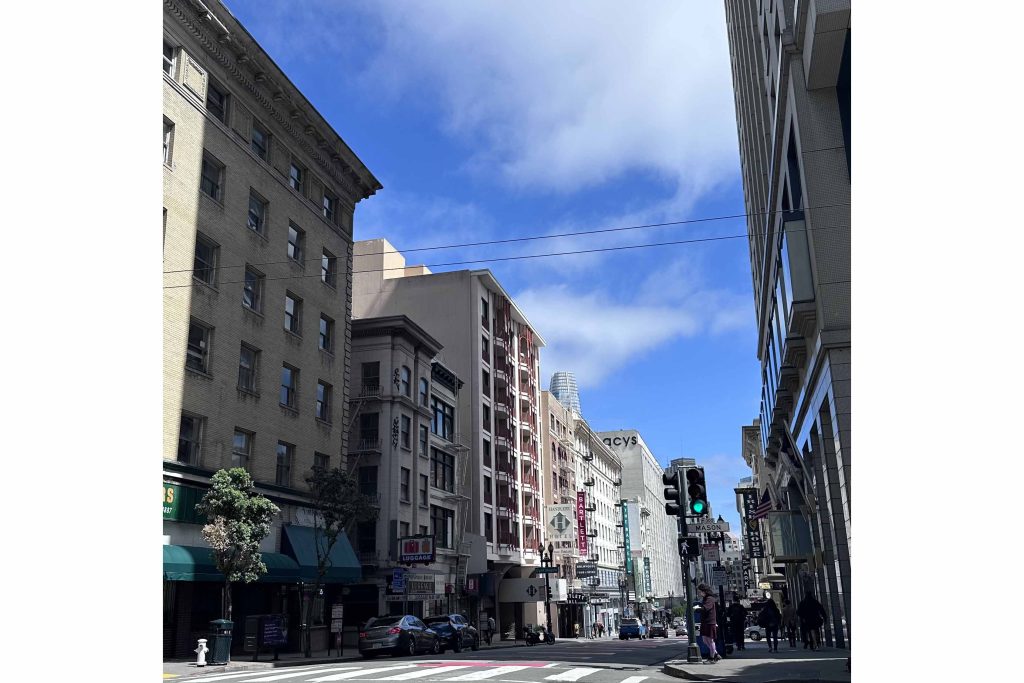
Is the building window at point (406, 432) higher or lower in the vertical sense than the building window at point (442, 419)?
lower

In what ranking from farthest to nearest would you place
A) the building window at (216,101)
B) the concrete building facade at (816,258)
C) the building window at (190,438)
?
the building window at (216,101)
the building window at (190,438)
the concrete building facade at (816,258)

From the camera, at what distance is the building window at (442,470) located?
163 ft

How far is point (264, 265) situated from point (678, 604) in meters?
148

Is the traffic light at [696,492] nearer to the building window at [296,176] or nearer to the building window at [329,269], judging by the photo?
the building window at [329,269]

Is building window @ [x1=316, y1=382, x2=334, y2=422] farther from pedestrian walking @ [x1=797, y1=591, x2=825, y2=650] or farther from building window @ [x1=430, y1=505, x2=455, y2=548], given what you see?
pedestrian walking @ [x1=797, y1=591, x2=825, y2=650]

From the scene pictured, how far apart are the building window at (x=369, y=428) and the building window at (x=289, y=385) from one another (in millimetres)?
8746

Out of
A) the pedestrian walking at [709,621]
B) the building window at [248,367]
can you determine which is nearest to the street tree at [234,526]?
the building window at [248,367]

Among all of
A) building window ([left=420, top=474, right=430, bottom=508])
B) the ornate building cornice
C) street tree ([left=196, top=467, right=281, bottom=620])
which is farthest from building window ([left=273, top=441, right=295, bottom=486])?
the ornate building cornice

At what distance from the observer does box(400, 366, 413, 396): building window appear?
46.0m

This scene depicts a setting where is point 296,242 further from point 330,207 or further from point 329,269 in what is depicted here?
point 330,207

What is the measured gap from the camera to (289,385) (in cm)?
3575

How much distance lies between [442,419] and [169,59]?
93.5 feet

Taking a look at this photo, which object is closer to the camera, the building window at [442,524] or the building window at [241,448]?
the building window at [241,448]
